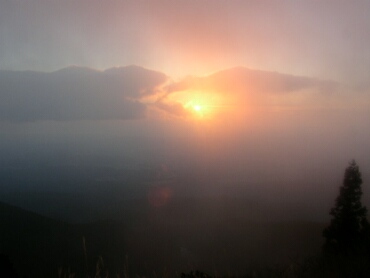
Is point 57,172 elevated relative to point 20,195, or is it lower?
elevated

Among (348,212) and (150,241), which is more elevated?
(348,212)

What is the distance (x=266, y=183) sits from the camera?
4981 cm

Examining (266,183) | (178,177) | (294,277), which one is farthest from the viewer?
(178,177)

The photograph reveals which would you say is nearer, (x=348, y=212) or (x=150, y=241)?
(x=348, y=212)

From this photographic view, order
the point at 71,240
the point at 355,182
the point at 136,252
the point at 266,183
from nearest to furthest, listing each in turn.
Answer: the point at 355,182
the point at 136,252
the point at 71,240
the point at 266,183

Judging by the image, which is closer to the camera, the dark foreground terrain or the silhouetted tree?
the silhouetted tree

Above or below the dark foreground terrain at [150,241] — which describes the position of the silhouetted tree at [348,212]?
above

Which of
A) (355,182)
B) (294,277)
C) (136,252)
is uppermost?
(355,182)

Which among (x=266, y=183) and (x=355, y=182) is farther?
(x=266, y=183)

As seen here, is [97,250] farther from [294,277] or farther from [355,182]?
Answer: [294,277]

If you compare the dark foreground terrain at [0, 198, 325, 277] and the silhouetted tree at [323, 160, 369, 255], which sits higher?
the silhouetted tree at [323, 160, 369, 255]

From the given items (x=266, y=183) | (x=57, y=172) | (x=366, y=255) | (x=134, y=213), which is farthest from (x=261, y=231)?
(x=57, y=172)

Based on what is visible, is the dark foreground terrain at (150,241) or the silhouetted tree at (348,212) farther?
the dark foreground terrain at (150,241)

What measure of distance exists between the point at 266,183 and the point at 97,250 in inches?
1378
